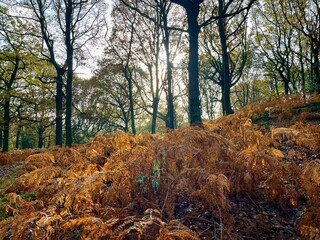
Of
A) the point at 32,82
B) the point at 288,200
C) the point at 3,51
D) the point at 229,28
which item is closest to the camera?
the point at 288,200

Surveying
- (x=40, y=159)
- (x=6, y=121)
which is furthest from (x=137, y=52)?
(x=40, y=159)

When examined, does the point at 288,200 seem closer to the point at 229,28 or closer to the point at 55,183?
the point at 55,183

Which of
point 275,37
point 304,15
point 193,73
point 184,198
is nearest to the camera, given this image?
point 184,198

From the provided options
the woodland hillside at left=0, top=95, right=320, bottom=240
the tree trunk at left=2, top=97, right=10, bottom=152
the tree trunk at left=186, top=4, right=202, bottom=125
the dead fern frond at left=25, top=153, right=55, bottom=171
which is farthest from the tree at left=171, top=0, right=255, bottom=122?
the tree trunk at left=2, top=97, right=10, bottom=152

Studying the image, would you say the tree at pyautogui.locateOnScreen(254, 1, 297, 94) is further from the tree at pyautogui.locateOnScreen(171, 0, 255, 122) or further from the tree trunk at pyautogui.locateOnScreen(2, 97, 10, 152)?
the tree trunk at pyautogui.locateOnScreen(2, 97, 10, 152)

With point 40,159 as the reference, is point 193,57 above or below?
above

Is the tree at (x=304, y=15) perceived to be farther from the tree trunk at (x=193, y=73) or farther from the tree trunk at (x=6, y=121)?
the tree trunk at (x=6, y=121)

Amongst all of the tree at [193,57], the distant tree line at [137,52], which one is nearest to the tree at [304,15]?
the distant tree line at [137,52]

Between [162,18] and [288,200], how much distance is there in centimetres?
1432

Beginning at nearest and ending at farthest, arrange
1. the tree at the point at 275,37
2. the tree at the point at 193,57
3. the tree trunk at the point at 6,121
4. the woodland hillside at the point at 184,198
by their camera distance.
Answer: the woodland hillside at the point at 184,198
the tree at the point at 193,57
the tree trunk at the point at 6,121
the tree at the point at 275,37

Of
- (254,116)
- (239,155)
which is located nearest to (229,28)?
(254,116)

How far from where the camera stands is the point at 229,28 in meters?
16.8

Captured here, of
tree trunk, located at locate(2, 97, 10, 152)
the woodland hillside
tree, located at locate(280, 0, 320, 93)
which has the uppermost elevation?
tree, located at locate(280, 0, 320, 93)

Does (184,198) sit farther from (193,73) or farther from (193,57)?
(193,57)
